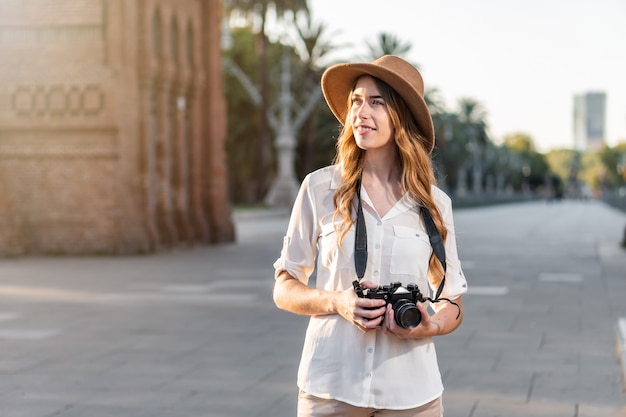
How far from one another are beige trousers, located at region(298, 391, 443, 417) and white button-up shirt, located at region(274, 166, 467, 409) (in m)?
0.03

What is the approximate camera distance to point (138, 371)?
8438 millimetres

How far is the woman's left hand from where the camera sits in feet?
9.86

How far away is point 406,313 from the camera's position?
2.97 meters

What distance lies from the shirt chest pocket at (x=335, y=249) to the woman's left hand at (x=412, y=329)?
0.27 meters

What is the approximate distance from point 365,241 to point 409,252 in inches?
5.8

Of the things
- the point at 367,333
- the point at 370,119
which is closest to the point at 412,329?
the point at 367,333

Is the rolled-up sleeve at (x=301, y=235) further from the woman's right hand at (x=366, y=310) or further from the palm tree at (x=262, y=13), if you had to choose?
the palm tree at (x=262, y=13)

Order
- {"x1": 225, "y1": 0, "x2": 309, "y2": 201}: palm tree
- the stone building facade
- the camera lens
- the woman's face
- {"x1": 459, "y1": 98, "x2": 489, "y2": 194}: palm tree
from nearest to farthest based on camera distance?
the camera lens < the woman's face < the stone building facade < {"x1": 225, "y1": 0, "x2": 309, "y2": 201}: palm tree < {"x1": 459, "y1": 98, "x2": 489, "y2": 194}: palm tree

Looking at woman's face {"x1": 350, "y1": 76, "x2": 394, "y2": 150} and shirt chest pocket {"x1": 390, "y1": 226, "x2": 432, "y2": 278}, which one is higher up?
woman's face {"x1": 350, "y1": 76, "x2": 394, "y2": 150}

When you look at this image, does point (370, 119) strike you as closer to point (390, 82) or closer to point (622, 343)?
point (390, 82)

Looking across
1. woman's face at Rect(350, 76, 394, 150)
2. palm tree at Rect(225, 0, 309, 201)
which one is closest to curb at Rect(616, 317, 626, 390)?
woman's face at Rect(350, 76, 394, 150)

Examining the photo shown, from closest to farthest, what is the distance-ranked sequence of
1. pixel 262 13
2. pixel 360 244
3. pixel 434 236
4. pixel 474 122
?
pixel 360 244 → pixel 434 236 → pixel 262 13 → pixel 474 122

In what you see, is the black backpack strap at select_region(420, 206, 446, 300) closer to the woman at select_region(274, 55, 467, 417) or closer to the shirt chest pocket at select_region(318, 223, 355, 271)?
the woman at select_region(274, 55, 467, 417)

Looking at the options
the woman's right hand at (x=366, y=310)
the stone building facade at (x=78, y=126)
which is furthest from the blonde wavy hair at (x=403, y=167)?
the stone building facade at (x=78, y=126)
